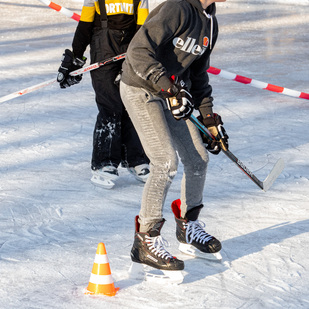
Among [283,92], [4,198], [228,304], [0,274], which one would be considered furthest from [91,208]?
[283,92]

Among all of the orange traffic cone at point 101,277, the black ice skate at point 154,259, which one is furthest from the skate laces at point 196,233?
the orange traffic cone at point 101,277

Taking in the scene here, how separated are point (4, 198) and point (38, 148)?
41.3 inches

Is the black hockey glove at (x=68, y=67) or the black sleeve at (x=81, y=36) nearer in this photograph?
the black sleeve at (x=81, y=36)

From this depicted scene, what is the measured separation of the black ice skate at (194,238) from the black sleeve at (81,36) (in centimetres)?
147

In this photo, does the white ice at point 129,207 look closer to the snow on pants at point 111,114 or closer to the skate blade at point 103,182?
the skate blade at point 103,182

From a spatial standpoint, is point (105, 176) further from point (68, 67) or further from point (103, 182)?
point (68, 67)

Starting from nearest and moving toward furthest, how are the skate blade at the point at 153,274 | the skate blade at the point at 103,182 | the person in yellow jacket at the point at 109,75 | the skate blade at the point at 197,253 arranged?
the skate blade at the point at 153,274
the skate blade at the point at 197,253
the person in yellow jacket at the point at 109,75
the skate blade at the point at 103,182

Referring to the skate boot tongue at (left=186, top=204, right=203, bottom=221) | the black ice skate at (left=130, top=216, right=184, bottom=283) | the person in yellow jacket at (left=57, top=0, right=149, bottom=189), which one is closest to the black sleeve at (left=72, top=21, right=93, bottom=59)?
the person in yellow jacket at (left=57, top=0, right=149, bottom=189)

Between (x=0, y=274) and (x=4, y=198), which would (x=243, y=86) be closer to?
(x=4, y=198)

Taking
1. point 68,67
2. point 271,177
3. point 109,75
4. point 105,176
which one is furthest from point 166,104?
point 68,67

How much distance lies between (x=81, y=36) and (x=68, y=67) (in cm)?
25

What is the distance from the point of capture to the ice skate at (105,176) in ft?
14.3

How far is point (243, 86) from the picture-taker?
7.23 metres

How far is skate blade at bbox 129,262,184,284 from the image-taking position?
3.03m
